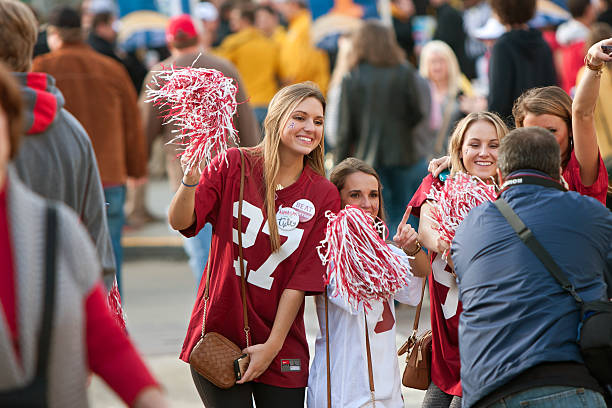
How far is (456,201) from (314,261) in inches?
23.9

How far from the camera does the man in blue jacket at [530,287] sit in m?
2.83

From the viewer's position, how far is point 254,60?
9781 mm

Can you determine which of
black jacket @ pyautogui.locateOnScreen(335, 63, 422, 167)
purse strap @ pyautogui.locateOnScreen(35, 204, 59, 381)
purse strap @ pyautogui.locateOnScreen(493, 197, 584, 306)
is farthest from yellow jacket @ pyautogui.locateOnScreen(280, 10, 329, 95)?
purse strap @ pyautogui.locateOnScreen(35, 204, 59, 381)

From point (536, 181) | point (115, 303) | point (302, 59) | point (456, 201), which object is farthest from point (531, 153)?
point (302, 59)

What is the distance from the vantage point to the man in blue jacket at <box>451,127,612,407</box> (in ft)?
9.29

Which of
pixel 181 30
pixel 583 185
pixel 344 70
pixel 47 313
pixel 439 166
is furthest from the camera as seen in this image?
pixel 344 70

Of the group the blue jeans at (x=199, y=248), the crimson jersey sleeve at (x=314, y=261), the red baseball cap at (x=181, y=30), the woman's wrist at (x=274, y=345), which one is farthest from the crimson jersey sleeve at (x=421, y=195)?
the red baseball cap at (x=181, y=30)

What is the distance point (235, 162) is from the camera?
3691 mm

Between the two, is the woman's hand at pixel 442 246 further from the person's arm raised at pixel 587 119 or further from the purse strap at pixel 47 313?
the purse strap at pixel 47 313

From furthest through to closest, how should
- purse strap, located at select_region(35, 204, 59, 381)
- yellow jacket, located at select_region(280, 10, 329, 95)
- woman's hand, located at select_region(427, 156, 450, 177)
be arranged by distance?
yellow jacket, located at select_region(280, 10, 329, 95)
woman's hand, located at select_region(427, 156, 450, 177)
purse strap, located at select_region(35, 204, 59, 381)

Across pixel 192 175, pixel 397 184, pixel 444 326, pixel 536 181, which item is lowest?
pixel 397 184

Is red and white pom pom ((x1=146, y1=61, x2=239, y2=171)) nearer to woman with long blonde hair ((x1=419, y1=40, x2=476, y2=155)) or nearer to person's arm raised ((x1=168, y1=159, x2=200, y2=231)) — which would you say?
person's arm raised ((x1=168, y1=159, x2=200, y2=231))

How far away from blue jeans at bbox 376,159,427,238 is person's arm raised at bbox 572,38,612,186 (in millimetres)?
3720

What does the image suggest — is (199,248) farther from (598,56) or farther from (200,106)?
(598,56)
